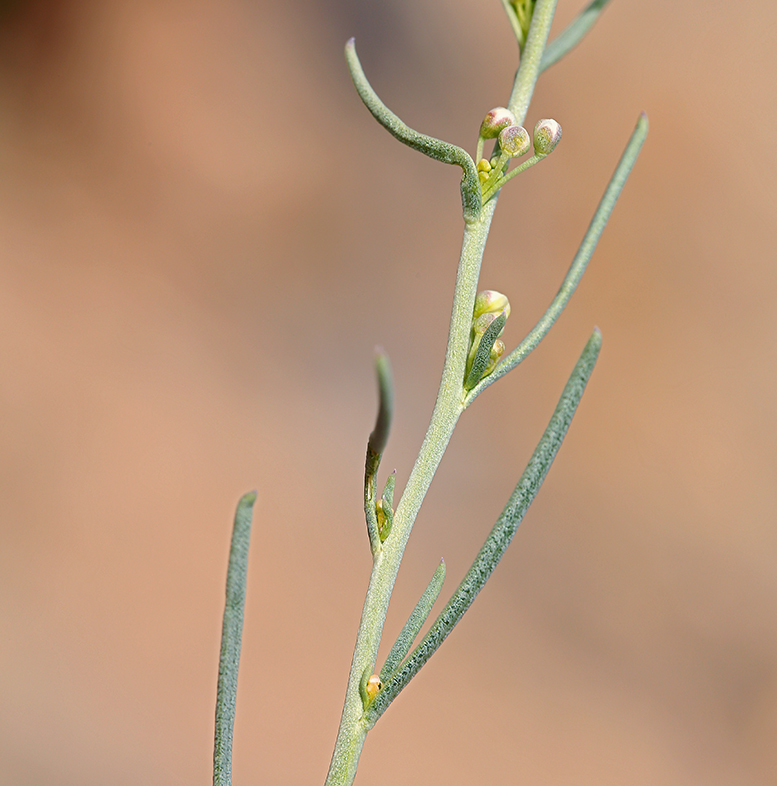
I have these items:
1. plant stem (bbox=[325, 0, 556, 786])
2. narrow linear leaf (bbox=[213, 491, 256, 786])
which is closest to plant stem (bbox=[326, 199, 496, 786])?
plant stem (bbox=[325, 0, 556, 786])

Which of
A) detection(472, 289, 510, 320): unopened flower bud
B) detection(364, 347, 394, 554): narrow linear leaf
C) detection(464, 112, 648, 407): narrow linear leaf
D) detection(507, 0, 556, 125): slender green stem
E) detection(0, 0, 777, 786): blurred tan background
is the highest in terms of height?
detection(507, 0, 556, 125): slender green stem

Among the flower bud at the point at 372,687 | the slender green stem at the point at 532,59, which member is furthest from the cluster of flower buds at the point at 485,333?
the flower bud at the point at 372,687

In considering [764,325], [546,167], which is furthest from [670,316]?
[546,167]

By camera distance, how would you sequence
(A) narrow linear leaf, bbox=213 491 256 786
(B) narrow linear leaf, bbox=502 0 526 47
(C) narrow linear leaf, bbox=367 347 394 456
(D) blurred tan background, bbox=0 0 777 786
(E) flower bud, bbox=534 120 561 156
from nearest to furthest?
(C) narrow linear leaf, bbox=367 347 394 456 < (A) narrow linear leaf, bbox=213 491 256 786 < (E) flower bud, bbox=534 120 561 156 < (B) narrow linear leaf, bbox=502 0 526 47 < (D) blurred tan background, bbox=0 0 777 786

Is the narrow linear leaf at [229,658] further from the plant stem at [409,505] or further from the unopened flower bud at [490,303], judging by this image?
the unopened flower bud at [490,303]

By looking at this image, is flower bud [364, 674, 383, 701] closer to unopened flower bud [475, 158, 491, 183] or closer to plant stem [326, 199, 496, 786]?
plant stem [326, 199, 496, 786]

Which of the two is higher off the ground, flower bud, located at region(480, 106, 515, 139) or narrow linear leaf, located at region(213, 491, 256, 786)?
flower bud, located at region(480, 106, 515, 139)
